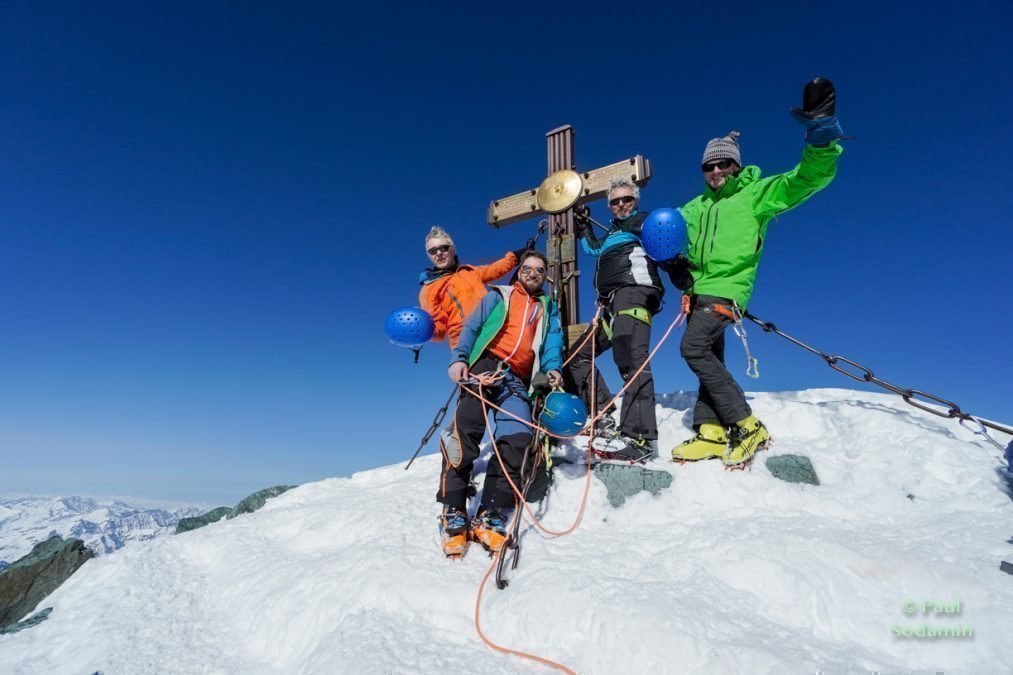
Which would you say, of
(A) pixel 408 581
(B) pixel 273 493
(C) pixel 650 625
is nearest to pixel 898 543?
(C) pixel 650 625

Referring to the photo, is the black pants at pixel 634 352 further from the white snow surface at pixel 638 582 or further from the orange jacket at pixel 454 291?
the orange jacket at pixel 454 291

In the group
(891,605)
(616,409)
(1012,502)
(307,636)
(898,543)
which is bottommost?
(307,636)

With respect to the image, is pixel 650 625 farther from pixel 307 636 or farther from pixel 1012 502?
pixel 1012 502

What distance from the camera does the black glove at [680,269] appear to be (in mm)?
4809

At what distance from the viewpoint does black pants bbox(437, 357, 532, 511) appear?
13.0 feet

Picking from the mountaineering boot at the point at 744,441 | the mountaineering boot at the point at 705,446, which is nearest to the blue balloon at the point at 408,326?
the mountaineering boot at the point at 705,446

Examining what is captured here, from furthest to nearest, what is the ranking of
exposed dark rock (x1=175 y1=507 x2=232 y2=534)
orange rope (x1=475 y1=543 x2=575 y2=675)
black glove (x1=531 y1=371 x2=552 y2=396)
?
exposed dark rock (x1=175 y1=507 x2=232 y2=534) < black glove (x1=531 y1=371 x2=552 y2=396) < orange rope (x1=475 y1=543 x2=575 y2=675)

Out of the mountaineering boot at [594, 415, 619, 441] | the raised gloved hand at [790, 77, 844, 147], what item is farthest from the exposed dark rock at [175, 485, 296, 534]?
the raised gloved hand at [790, 77, 844, 147]

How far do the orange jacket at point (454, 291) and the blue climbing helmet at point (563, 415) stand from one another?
1590 millimetres

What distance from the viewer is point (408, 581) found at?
3.23 meters

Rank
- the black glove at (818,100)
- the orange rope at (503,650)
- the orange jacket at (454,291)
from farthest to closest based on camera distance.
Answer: the orange jacket at (454,291) → the black glove at (818,100) → the orange rope at (503,650)

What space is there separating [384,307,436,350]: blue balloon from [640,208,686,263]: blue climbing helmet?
2.52 meters

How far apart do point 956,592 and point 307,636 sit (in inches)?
Answer: 159

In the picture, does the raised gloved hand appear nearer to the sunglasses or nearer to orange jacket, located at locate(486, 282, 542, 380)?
the sunglasses
